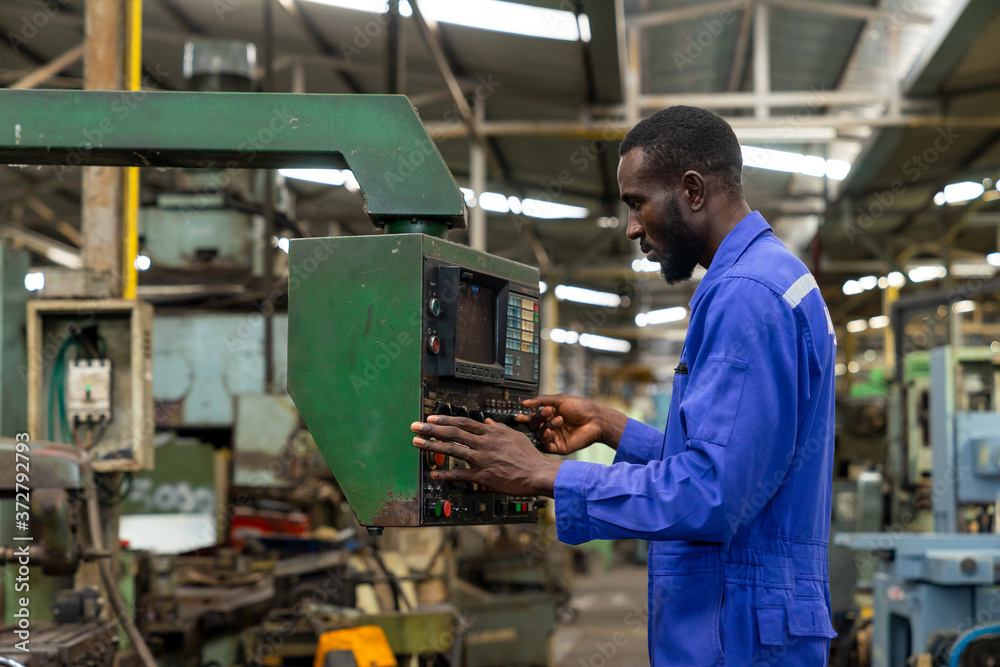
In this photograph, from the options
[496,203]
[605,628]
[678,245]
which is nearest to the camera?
[678,245]

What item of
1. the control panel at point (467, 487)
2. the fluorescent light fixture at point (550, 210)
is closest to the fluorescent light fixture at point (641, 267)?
the fluorescent light fixture at point (550, 210)

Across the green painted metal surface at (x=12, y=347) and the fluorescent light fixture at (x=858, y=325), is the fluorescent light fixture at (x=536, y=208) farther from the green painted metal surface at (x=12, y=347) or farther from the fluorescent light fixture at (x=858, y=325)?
the fluorescent light fixture at (x=858, y=325)

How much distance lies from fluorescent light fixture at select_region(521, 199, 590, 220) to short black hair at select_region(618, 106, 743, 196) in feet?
28.8

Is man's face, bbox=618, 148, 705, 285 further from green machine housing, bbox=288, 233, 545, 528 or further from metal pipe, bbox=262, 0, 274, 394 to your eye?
metal pipe, bbox=262, 0, 274, 394

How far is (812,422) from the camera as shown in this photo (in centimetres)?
146

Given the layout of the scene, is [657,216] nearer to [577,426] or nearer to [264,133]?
[577,426]

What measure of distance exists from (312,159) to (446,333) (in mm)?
436

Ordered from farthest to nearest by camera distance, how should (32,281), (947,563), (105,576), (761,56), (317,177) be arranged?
(317,177) → (761,56) → (32,281) → (947,563) → (105,576)

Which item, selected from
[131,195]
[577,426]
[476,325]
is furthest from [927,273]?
[476,325]

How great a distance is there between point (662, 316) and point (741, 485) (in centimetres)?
1633

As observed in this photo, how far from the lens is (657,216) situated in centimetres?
152

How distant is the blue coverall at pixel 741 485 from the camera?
132 centimetres

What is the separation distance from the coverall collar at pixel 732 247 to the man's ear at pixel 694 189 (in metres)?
0.07

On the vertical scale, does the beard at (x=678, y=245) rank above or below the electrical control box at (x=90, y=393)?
above
